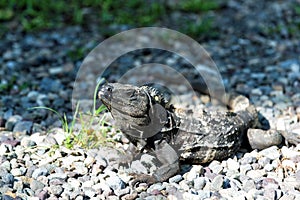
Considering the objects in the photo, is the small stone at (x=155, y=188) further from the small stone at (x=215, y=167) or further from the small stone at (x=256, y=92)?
the small stone at (x=256, y=92)

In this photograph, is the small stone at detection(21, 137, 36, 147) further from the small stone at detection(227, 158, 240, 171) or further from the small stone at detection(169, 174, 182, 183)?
the small stone at detection(227, 158, 240, 171)

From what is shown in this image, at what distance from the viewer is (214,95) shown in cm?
653

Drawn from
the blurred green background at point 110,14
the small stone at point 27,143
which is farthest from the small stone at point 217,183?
the blurred green background at point 110,14

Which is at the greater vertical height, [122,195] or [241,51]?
[241,51]

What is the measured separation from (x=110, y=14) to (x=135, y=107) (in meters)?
4.38

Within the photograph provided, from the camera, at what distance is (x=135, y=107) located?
4.69 meters

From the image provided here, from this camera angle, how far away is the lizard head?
466cm

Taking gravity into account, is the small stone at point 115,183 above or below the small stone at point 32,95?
below

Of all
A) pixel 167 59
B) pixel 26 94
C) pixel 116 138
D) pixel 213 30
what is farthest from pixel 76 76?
pixel 213 30

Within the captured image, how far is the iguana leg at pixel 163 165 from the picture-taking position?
4.72 meters

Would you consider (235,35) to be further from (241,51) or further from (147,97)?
(147,97)

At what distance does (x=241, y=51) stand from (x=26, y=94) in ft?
10.9

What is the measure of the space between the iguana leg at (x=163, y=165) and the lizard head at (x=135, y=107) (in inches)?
6.9

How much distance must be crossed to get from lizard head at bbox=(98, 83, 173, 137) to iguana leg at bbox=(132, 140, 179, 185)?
6.9 inches
